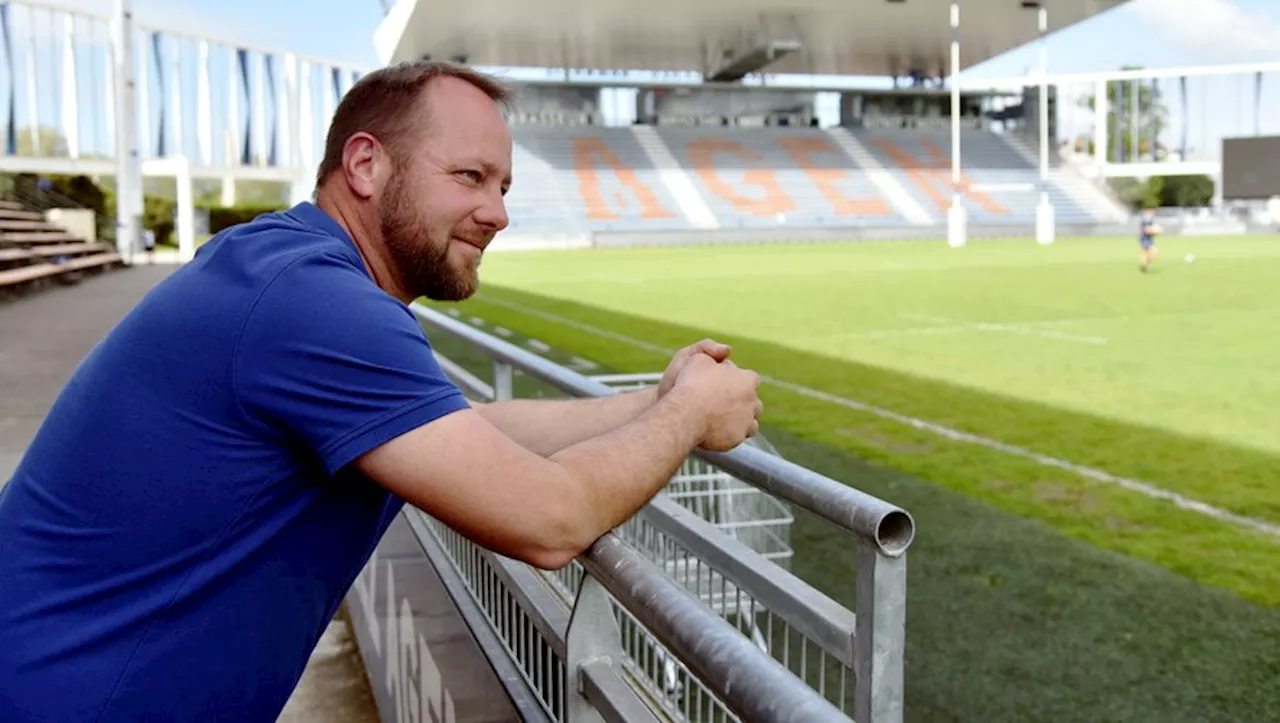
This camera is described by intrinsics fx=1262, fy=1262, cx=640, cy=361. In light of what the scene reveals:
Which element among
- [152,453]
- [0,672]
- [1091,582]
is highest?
[152,453]

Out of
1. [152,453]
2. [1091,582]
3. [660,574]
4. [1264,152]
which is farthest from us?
[1264,152]

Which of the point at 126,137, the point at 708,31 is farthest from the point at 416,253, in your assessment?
the point at 708,31

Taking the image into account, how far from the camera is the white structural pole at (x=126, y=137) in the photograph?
38.1 m

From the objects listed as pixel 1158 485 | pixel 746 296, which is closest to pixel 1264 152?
pixel 746 296

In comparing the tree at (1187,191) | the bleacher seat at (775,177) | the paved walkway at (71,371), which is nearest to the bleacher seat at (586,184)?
the bleacher seat at (775,177)

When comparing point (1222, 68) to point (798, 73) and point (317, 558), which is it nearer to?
point (798, 73)

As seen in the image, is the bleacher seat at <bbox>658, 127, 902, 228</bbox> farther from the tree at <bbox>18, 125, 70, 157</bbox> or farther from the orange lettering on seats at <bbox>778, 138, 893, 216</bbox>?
the tree at <bbox>18, 125, 70, 157</bbox>

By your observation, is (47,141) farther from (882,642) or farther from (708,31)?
(882,642)

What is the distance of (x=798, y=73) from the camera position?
2534 inches

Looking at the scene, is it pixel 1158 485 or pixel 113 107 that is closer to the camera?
pixel 1158 485

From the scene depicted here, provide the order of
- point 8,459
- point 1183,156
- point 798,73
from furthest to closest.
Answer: point 1183,156 → point 798,73 → point 8,459

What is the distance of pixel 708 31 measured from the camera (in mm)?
50500

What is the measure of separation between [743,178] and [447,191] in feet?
176

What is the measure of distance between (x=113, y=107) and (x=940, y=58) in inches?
1421
